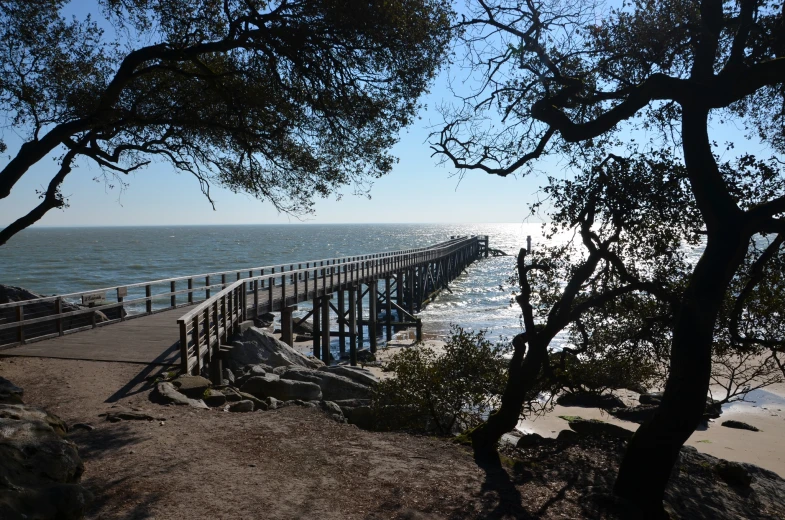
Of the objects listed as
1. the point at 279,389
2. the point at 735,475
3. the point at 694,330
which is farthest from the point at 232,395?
the point at 735,475

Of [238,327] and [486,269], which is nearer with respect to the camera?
[238,327]

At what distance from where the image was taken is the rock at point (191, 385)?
30.5ft

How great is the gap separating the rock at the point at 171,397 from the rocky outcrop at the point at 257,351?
432 cm

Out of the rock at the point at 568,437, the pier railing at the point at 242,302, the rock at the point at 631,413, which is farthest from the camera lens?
the rock at the point at 631,413

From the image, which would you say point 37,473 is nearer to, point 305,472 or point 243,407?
point 305,472

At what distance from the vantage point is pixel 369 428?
9.52 metres

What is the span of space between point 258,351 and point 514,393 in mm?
7898

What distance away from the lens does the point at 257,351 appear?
14.1 meters

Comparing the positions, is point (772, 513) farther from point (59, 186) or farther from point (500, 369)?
point (59, 186)

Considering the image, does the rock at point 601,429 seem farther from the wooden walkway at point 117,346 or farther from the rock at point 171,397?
the wooden walkway at point 117,346

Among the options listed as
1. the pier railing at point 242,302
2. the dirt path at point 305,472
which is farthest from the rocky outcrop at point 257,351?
the dirt path at point 305,472

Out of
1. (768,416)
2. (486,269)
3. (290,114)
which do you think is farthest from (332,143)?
(486,269)

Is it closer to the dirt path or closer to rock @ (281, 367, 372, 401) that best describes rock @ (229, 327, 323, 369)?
rock @ (281, 367, 372, 401)

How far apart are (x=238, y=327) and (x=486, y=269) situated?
201 ft
